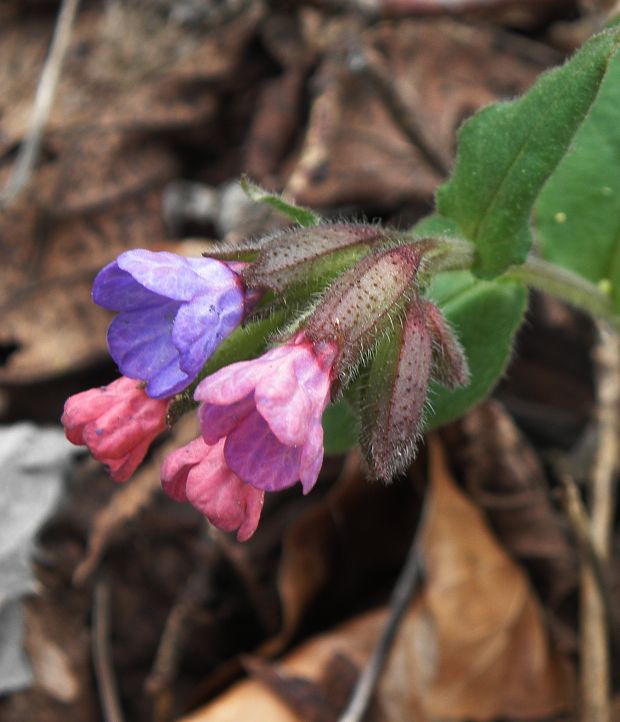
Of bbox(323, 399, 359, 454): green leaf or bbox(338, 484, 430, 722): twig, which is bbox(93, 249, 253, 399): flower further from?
bbox(338, 484, 430, 722): twig

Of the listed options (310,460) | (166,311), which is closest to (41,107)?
(166,311)

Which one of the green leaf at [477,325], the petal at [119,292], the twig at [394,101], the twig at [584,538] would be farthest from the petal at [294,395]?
the twig at [394,101]

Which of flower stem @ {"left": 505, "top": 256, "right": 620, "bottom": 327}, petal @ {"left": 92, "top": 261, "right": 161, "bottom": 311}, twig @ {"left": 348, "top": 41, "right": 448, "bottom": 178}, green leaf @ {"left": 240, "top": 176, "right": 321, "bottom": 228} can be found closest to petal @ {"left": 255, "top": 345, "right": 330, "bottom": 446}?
petal @ {"left": 92, "top": 261, "right": 161, "bottom": 311}

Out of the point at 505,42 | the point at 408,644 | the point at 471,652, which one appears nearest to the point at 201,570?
the point at 408,644

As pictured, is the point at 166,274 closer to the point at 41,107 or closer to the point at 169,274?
the point at 169,274

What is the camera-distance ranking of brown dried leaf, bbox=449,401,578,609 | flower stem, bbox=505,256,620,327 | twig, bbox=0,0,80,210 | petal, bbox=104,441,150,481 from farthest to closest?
1. twig, bbox=0,0,80,210
2. brown dried leaf, bbox=449,401,578,609
3. flower stem, bbox=505,256,620,327
4. petal, bbox=104,441,150,481

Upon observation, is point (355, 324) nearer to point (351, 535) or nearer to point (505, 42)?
point (351, 535)
